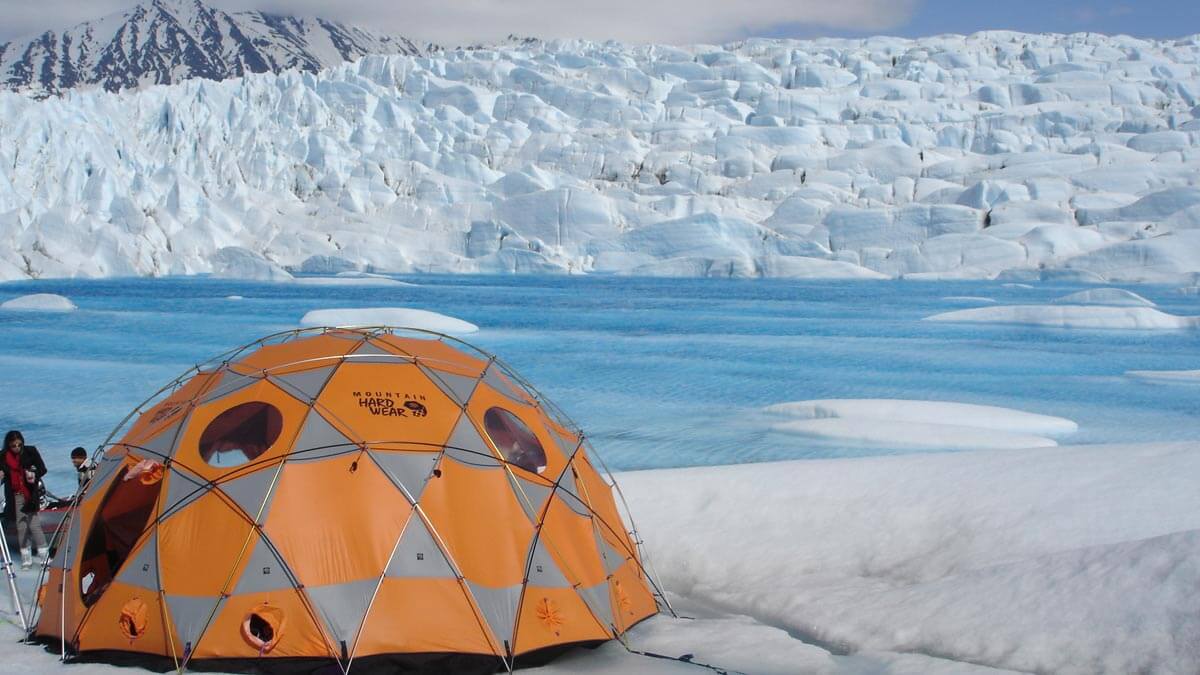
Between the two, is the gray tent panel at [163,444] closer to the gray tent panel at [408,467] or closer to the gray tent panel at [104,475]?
the gray tent panel at [104,475]

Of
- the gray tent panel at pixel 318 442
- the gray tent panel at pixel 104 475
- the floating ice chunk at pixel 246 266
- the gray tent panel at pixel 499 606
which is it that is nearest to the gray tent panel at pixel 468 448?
the gray tent panel at pixel 318 442

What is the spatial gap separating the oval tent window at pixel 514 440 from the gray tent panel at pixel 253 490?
1.19 metres

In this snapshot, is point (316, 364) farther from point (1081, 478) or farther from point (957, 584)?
point (1081, 478)

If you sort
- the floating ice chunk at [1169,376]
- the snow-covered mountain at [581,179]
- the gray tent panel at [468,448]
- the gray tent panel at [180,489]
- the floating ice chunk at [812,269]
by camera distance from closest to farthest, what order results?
the gray tent panel at [180,489]
the gray tent panel at [468,448]
the floating ice chunk at [1169,376]
the snow-covered mountain at [581,179]
the floating ice chunk at [812,269]

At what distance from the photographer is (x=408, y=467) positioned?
17.9ft

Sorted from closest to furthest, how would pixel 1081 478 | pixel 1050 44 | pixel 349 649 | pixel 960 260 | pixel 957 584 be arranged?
pixel 349 649 → pixel 957 584 → pixel 1081 478 → pixel 960 260 → pixel 1050 44

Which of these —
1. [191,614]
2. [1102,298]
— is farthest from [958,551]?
[1102,298]

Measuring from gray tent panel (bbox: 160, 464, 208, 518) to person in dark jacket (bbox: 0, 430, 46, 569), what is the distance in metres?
2.08

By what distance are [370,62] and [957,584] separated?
81980 millimetres

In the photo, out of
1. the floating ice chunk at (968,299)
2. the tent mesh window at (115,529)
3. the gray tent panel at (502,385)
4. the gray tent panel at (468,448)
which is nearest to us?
the tent mesh window at (115,529)

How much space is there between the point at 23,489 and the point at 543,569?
151 inches

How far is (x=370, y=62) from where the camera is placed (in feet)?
269

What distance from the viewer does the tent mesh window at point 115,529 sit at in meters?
5.45

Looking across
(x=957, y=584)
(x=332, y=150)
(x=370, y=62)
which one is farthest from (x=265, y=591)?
(x=370, y=62)
